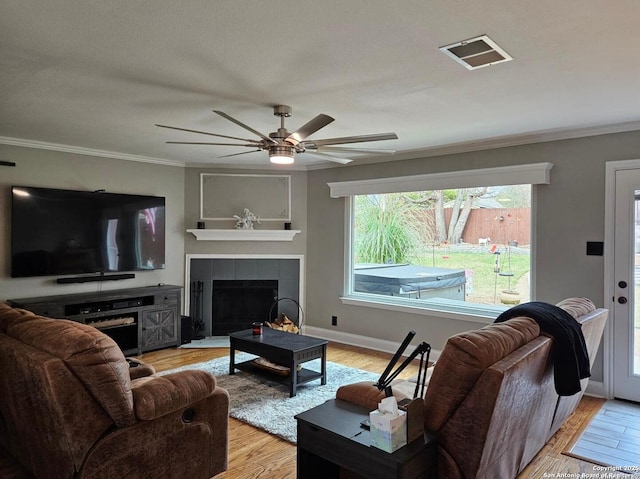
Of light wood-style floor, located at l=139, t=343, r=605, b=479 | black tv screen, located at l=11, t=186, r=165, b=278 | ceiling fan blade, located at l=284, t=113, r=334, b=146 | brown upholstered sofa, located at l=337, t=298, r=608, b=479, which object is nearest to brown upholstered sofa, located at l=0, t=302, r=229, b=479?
light wood-style floor, located at l=139, t=343, r=605, b=479

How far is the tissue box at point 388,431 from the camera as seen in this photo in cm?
166

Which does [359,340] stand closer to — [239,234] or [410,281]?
[410,281]

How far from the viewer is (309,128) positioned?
112 inches

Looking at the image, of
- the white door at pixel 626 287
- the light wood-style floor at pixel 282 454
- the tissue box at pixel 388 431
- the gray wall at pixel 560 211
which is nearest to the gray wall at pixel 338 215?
the gray wall at pixel 560 211

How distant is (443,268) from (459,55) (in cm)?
312

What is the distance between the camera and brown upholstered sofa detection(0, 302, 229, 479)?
5.95 feet

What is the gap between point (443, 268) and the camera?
5.11 metres

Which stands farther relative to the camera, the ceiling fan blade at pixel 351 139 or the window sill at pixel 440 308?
the window sill at pixel 440 308

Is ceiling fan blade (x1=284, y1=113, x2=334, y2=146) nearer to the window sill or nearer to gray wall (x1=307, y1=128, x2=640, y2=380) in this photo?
gray wall (x1=307, y1=128, x2=640, y2=380)

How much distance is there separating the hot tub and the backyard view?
37 millimetres

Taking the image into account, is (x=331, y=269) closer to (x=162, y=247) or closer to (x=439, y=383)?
(x=162, y=247)

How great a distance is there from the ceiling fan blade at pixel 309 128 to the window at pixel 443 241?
226 centimetres

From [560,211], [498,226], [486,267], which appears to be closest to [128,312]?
[486,267]

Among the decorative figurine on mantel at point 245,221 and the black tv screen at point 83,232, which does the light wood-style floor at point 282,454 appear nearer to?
the black tv screen at point 83,232
